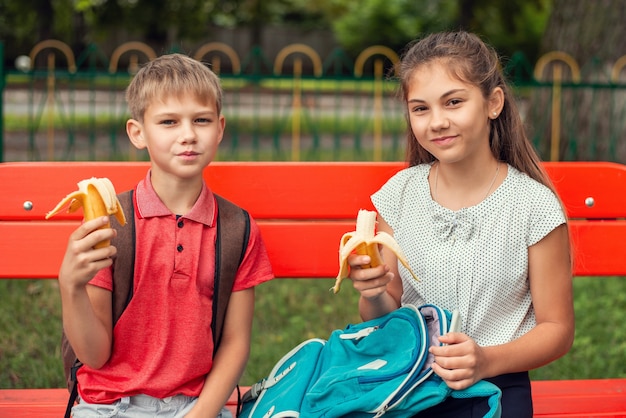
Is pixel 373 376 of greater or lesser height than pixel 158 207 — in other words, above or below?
below

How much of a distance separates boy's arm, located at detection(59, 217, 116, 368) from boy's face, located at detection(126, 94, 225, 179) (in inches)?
11.9

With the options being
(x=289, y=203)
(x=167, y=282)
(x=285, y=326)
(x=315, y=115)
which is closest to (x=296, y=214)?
(x=289, y=203)

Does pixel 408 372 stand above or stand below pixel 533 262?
below

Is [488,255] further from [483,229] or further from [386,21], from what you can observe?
[386,21]

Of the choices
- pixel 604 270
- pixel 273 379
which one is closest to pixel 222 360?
pixel 273 379

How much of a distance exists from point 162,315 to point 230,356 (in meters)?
0.23

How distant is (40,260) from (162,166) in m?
0.68

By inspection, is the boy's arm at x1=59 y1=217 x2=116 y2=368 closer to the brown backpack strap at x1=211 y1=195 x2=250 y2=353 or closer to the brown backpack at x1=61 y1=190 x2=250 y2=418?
the brown backpack at x1=61 y1=190 x2=250 y2=418

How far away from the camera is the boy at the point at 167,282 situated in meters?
2.45

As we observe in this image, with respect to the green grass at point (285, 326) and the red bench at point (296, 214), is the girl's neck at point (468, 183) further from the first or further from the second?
the green grass at point (285, 326)

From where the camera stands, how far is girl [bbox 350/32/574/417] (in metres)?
Result: 2.51

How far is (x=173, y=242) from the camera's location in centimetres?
249

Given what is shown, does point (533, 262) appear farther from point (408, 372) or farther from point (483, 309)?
point (408, 372)

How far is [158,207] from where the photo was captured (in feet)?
8.23
